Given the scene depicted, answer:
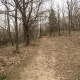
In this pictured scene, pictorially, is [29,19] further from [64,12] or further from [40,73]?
[64,12]

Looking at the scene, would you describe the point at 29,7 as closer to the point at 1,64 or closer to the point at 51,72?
the point at 1,64

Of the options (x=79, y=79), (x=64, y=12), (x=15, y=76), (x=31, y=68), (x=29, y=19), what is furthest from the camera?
(x=64, y=12)

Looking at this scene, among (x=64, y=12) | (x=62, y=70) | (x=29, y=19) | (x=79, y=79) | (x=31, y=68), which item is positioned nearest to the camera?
(x=79, y=79)

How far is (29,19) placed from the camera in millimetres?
19234

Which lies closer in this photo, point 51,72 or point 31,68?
point 51,72

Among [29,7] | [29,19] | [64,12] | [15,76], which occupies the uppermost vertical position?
[64,12]

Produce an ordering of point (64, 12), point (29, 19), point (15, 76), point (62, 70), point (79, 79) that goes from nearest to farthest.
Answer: point (79, 79) < point (15, 76) < point (62, 70) < point (29, 19) < point (64, 12)

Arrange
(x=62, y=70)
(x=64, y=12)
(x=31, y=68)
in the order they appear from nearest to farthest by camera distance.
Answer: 1. (x=62, y=70)
2. (x=31, y=68)
3. (x=64, y=12)

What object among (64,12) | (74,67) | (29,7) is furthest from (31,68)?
(64,12)

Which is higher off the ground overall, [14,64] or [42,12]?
[42,12]

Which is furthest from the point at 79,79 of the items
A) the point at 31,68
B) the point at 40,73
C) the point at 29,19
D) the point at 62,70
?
the point at 29,19

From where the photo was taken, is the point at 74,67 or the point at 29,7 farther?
the point at 29,7

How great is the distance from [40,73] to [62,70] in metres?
1.51

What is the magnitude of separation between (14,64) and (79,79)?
5052 millimetres
